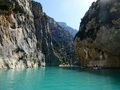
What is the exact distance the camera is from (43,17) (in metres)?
111

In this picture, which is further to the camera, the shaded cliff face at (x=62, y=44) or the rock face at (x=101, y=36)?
the shaded cliff face at (x=62, y=44)

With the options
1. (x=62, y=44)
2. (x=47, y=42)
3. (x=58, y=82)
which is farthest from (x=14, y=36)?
(x=62, y=44)

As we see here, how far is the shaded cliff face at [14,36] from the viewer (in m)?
53.9

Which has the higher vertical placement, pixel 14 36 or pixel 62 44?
pixel 62 44

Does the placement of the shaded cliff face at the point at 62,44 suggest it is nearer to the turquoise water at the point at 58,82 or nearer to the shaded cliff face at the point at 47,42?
the shaded cliff face at the point at 47,42

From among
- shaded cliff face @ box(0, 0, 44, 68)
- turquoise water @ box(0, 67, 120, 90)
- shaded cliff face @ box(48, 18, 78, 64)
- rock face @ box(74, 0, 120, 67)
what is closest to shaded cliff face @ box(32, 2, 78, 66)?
shaded cliff face @ box(48, 18, 78, 64)

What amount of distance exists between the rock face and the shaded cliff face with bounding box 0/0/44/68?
1880cm

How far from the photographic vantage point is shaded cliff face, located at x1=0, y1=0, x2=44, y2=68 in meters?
53.9

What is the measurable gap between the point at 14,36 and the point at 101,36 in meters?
25.7

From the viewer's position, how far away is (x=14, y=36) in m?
60.2

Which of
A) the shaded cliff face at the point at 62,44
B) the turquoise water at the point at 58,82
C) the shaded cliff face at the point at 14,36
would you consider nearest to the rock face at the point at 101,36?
the shaded cliff face at the point at 14,36

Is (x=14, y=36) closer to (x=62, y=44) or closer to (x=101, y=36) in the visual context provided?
(x=101, y=36)

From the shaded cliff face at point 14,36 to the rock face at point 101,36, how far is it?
18.8m

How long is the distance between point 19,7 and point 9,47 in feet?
53.6
